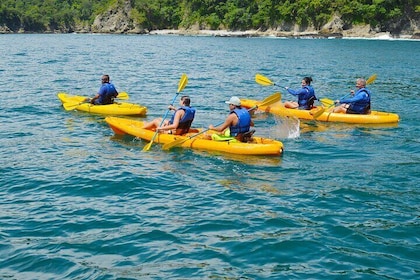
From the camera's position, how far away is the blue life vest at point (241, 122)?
11.9 meters

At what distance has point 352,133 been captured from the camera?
583 inches

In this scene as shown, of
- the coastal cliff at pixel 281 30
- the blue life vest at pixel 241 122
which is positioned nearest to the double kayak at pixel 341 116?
the blue life vest at pixel 241 122

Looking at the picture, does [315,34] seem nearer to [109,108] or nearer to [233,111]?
[109,108]

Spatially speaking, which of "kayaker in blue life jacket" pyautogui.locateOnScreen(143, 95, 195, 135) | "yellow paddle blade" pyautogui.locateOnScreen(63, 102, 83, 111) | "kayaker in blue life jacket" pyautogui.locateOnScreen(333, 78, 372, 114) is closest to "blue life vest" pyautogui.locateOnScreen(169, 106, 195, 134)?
"kayaker in blue life jacket" pyautogui.locateOnScreen(143, 95, 195, 135)

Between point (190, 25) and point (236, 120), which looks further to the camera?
point (190, 25)

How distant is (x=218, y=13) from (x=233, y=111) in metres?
102

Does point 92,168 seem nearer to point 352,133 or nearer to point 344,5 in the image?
point 352,133

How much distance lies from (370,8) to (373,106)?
70.3 metres

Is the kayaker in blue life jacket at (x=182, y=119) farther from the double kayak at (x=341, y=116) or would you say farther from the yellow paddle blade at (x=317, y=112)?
the yellow paddle blade at (x=317, y=112)

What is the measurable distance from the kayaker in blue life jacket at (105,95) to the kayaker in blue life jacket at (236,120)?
5.99 metres

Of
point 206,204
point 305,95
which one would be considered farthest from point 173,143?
point 305,95

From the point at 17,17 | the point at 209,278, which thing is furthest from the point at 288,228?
the point at 17,17

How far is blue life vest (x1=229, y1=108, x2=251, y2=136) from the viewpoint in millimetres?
11930

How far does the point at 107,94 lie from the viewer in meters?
17.2
